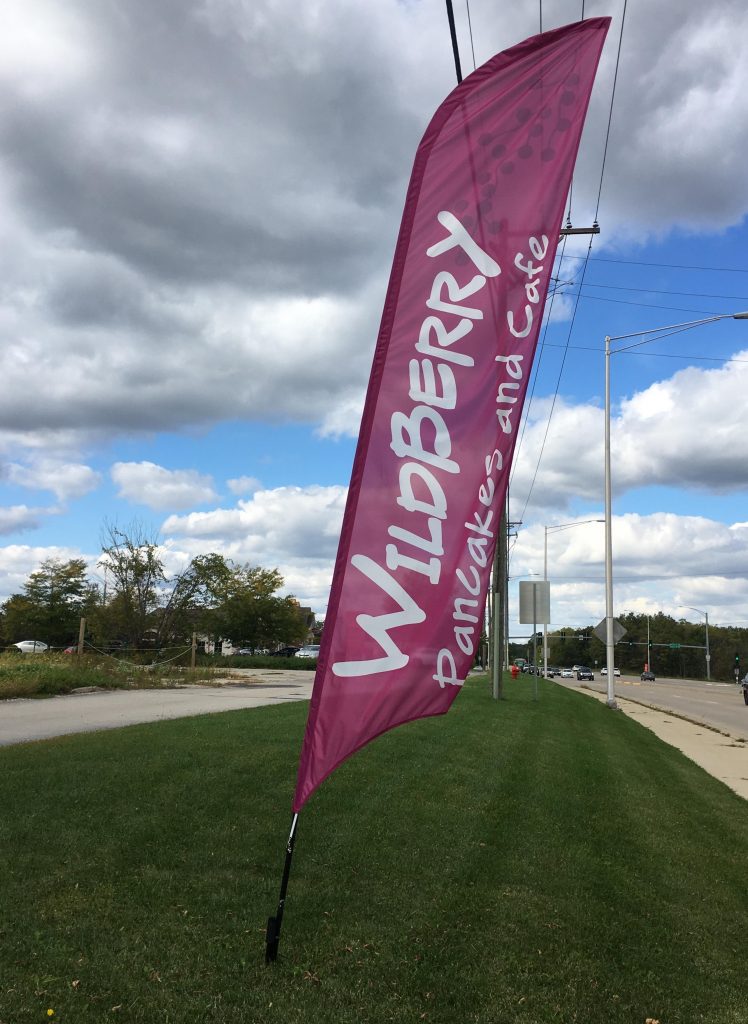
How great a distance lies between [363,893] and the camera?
15.5 ft

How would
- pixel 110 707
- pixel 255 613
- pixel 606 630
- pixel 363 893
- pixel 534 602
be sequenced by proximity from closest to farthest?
pixel 363 893 → pixel 110 707 → pixel 534 602 → pixel 606 630 → pixel 255 613

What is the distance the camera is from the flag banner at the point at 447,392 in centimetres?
401

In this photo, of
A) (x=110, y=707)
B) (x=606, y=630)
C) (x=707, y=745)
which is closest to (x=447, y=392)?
(x=110, y=707)

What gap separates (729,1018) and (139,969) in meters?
2.66

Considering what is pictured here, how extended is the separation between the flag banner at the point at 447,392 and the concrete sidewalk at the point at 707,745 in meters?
7.39

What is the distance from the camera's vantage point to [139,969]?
142 inches

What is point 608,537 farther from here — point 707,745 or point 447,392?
point 447,392

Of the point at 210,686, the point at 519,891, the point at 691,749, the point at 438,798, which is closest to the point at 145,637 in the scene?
the point at 210,686

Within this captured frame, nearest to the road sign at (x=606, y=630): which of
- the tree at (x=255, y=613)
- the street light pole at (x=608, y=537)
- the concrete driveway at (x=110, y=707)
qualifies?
the street light pole at (x=608, y=537)

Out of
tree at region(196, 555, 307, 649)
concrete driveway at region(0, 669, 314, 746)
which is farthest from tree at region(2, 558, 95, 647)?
concrete driveway at region(0, 669, 314, 746)

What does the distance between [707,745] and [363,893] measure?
13.1 m

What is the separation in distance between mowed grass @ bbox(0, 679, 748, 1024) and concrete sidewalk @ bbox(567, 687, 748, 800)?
311cm

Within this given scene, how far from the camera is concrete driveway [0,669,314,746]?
472 inches

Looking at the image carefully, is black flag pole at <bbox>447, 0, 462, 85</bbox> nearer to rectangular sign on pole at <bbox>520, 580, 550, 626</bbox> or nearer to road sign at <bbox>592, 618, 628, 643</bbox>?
rectangular sign on pole at <bbox>520, 580, 550, 626</bbox>
